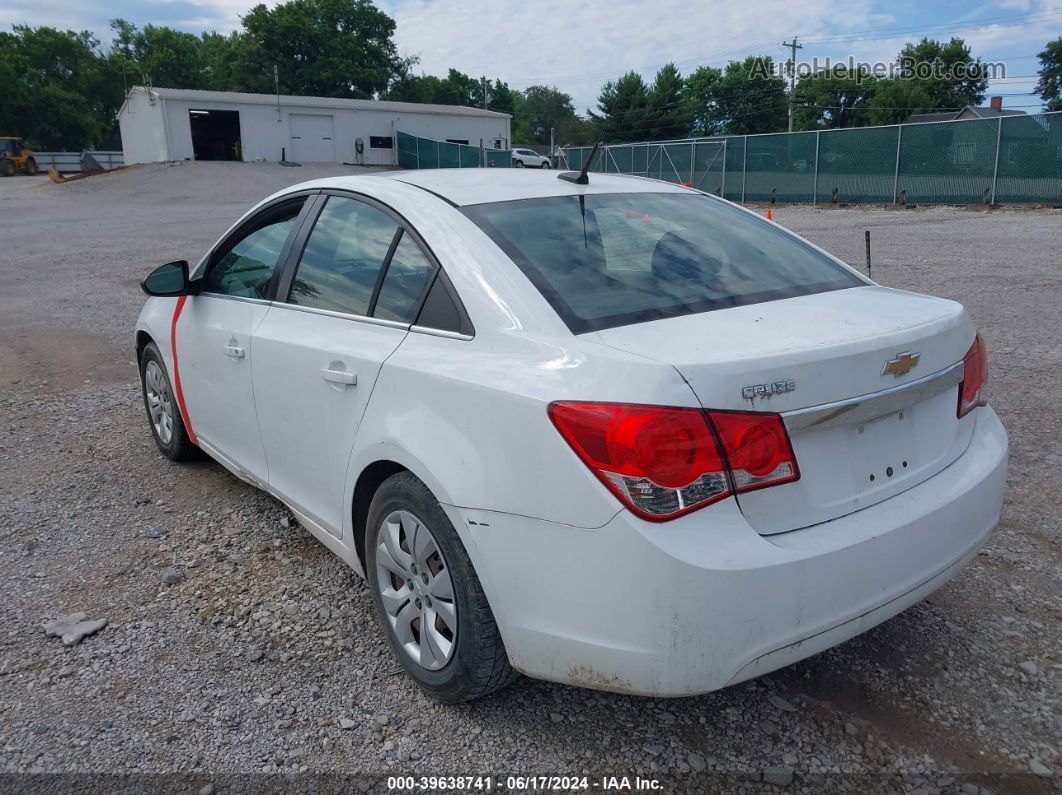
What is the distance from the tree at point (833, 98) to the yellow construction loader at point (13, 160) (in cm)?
5876

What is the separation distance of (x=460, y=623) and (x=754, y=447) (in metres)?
0.98

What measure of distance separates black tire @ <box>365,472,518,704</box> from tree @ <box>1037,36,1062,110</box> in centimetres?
8790

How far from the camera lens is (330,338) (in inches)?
122

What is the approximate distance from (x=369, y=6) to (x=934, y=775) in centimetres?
7901

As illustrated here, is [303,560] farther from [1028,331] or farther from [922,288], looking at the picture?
[922,288]

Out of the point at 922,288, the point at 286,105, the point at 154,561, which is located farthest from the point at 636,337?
the point at 286,105

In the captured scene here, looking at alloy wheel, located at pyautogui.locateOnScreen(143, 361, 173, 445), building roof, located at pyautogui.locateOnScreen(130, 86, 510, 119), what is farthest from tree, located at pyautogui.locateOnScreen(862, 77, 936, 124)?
alloy wheel, located at pyautogui.locateOnScreen(143, 361, 173, 445)

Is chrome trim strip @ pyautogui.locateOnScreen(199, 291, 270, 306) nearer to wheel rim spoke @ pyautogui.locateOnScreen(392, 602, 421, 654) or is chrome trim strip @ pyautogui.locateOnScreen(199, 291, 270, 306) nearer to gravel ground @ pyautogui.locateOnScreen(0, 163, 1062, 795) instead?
gravel ground @ pyautogui.locateOnScreen(0, 163, 1062, 795)

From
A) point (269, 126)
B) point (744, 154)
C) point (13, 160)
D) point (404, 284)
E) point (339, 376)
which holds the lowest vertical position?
point (339, 376)

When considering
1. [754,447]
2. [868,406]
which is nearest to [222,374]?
[754,447]

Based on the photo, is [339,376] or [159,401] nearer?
[339,376]

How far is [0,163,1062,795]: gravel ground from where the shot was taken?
2443 millimetres

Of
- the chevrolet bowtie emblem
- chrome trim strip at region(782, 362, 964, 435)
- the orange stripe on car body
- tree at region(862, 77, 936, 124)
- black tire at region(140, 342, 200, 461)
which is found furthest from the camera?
tree at region(862, 77, 936, 124)

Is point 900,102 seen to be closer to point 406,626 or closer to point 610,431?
point 406,626
